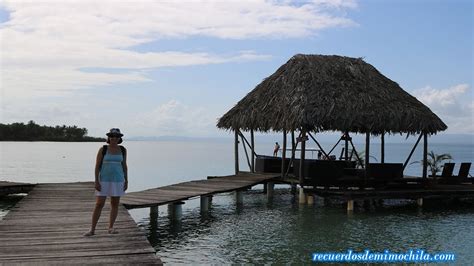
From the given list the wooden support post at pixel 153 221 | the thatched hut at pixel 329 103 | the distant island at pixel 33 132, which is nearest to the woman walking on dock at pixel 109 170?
the wooden support post at pixel 153 221

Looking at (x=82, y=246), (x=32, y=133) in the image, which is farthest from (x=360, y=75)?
(x=32, y=133)

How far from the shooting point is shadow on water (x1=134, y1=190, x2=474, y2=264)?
943cm

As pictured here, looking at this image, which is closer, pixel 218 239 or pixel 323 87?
pixel 218 239

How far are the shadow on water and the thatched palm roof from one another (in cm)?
243

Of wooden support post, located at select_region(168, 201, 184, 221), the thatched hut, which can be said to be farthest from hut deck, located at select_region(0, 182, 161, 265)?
the thatched hut

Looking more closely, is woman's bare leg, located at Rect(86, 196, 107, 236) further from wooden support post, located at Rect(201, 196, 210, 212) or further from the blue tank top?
wooden support post, located at Rect(201, 196, 210, 212)

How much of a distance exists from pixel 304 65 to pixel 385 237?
292 inches

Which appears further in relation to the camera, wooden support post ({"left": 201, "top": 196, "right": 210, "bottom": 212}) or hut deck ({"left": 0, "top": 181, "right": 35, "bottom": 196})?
hut deck ({"left": 0, "top": 181, "right": 35, "bottom": 196})

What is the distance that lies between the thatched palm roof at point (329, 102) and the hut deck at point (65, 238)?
6.73m

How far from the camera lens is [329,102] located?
50.4ft

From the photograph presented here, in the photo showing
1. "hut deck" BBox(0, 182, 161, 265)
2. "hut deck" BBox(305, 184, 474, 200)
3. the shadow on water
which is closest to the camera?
"hut deck" BBox(0, 182, 161, 265)

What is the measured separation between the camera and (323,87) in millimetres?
15969

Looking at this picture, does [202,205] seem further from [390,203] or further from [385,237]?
[390,203]

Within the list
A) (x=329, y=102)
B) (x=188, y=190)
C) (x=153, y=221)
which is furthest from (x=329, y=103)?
(x=153, y=221)
